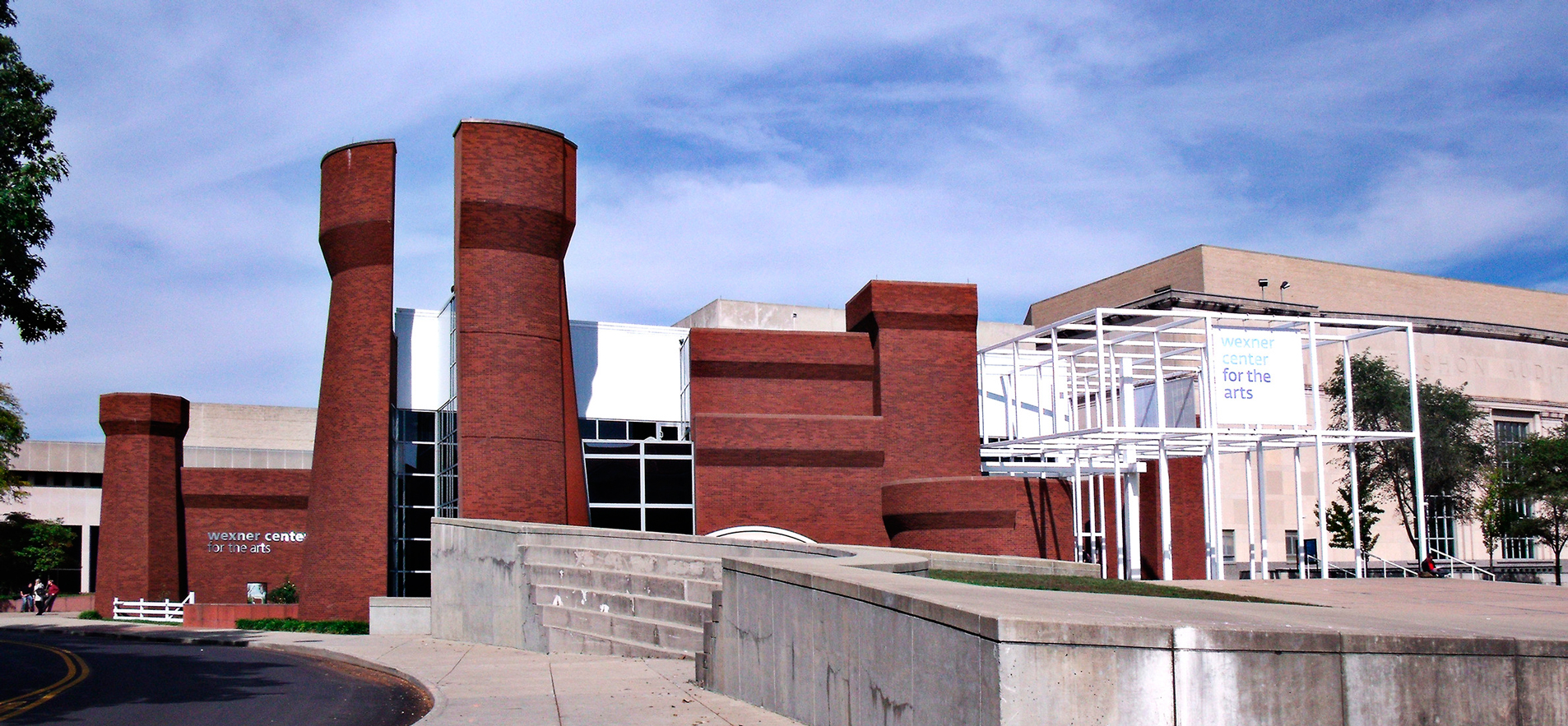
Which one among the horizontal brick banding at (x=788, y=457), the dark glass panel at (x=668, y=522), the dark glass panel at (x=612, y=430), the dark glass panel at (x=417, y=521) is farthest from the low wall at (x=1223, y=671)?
the dark glass panel at (x=668, y=522)

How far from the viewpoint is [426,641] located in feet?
81.9

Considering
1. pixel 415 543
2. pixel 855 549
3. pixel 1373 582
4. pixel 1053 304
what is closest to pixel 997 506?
pixel 1373 582

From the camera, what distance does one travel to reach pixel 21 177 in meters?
16.0

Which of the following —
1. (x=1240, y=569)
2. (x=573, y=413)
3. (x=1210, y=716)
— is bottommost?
(x=1240, y=569)

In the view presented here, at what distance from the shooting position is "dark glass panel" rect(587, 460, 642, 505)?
3956cm

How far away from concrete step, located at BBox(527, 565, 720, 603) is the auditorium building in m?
8.22

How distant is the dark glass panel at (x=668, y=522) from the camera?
39.2 metres

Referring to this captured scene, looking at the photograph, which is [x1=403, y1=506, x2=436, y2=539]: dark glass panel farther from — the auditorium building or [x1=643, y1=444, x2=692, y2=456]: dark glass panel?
[x1=643, y1=444, x2=692, y2=456]: dark glass panel

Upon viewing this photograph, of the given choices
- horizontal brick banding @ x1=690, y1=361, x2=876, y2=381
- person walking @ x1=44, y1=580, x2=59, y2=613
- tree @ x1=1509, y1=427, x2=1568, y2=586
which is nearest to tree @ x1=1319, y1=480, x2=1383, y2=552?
tree @ x1=1509, y1=427, x2=1568, y2=586

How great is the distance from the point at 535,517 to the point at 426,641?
5.55 metres

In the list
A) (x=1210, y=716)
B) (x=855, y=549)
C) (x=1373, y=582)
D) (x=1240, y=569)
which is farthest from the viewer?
(x=1240, y=569)

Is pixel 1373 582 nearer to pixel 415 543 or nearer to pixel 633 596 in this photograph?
pixel 633 596

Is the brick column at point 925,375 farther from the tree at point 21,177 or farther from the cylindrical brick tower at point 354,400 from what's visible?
the tree at point 21,177

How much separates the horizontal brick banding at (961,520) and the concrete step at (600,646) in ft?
46.2
